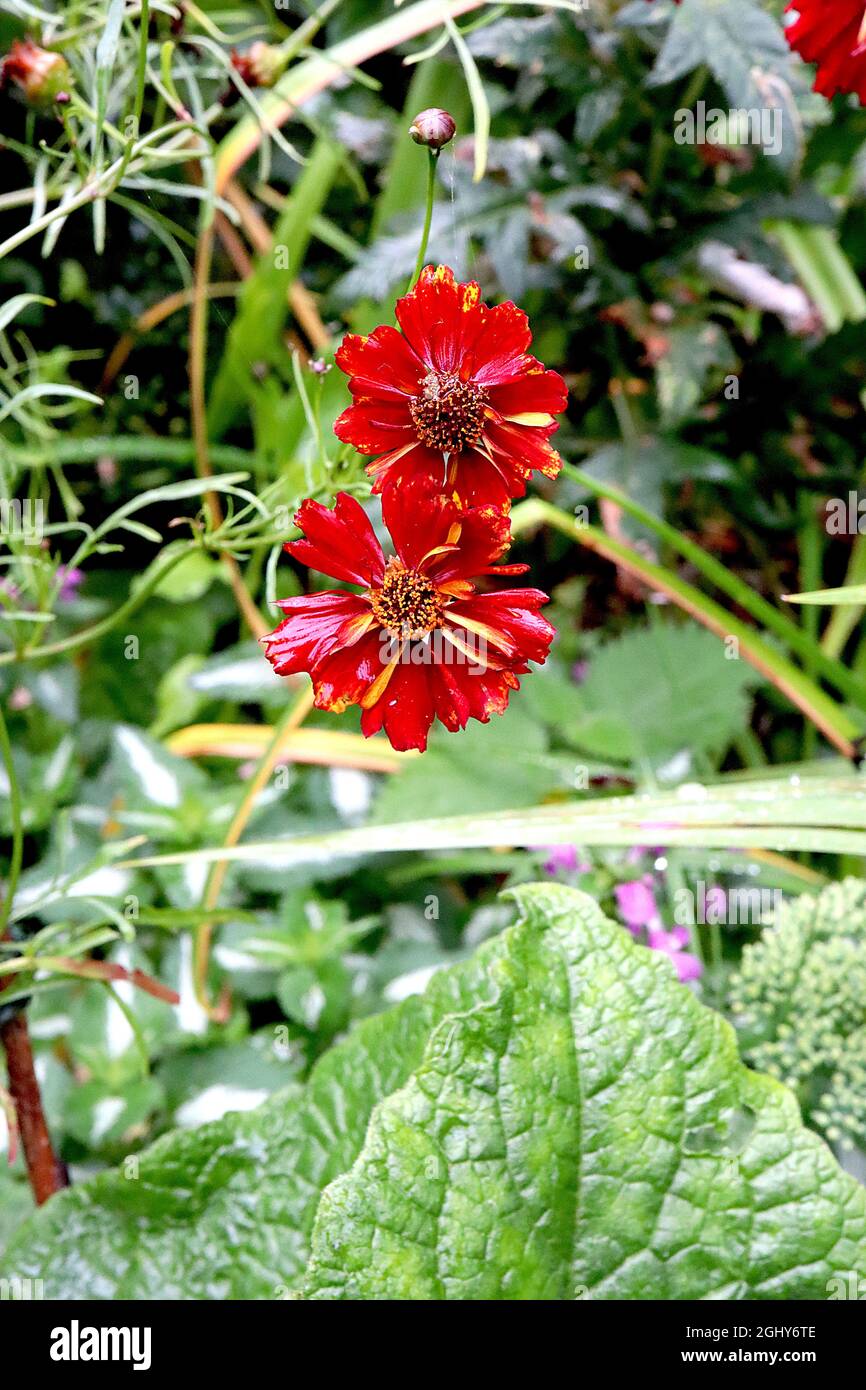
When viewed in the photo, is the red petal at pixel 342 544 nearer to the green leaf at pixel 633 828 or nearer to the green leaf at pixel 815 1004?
the green leaf at pixel 633 828

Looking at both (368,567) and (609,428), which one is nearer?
(368,567)

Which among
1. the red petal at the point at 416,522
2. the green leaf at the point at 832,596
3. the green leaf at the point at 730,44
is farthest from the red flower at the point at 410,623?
the green leaf at the point at 730,44

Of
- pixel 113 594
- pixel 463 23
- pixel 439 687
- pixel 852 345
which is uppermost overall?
pixel 463 23

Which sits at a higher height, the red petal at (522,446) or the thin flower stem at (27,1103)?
the red petal at (522,446)

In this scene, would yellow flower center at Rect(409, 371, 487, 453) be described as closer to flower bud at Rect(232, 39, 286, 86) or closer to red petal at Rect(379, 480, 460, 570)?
red petal at Rect(379, 480, 460, 570)

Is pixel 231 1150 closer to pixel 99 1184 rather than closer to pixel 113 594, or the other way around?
pixel 99 1184
